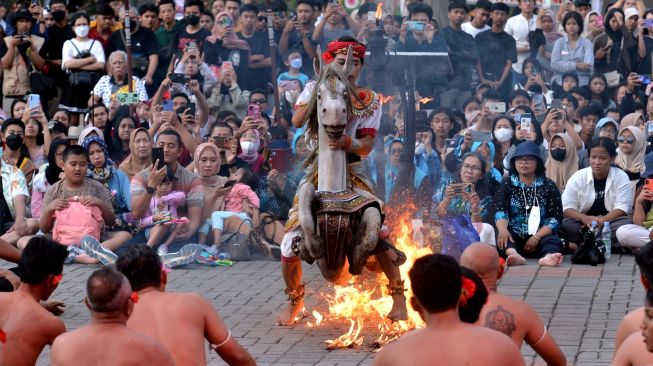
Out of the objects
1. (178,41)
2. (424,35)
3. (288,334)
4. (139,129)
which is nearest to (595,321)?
(288,334)

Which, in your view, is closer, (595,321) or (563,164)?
(595,321)

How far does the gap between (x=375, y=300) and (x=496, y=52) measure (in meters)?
7.34

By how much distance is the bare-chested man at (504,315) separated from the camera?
253 inches

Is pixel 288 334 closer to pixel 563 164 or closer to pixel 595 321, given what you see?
pixel 595 321

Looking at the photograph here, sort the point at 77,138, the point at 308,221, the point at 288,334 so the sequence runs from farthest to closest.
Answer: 1. the point at 77,138
2. the point at 288,334
3. the point at 308,221

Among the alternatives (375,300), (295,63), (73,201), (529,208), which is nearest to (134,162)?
(73,201)

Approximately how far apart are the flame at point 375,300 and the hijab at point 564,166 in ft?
12.9

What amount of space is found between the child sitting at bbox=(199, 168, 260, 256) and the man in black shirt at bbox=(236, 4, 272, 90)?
9.83 ft

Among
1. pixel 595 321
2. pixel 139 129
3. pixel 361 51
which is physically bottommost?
pixel 595 321

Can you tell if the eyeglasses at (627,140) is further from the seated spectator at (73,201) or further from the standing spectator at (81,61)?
the standing spectator at (81,61)

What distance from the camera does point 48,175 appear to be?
45.9 ft

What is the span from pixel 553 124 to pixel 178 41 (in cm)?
481

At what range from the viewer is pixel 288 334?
32.2 ft

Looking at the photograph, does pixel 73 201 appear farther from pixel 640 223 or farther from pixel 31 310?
pixel 31 310
